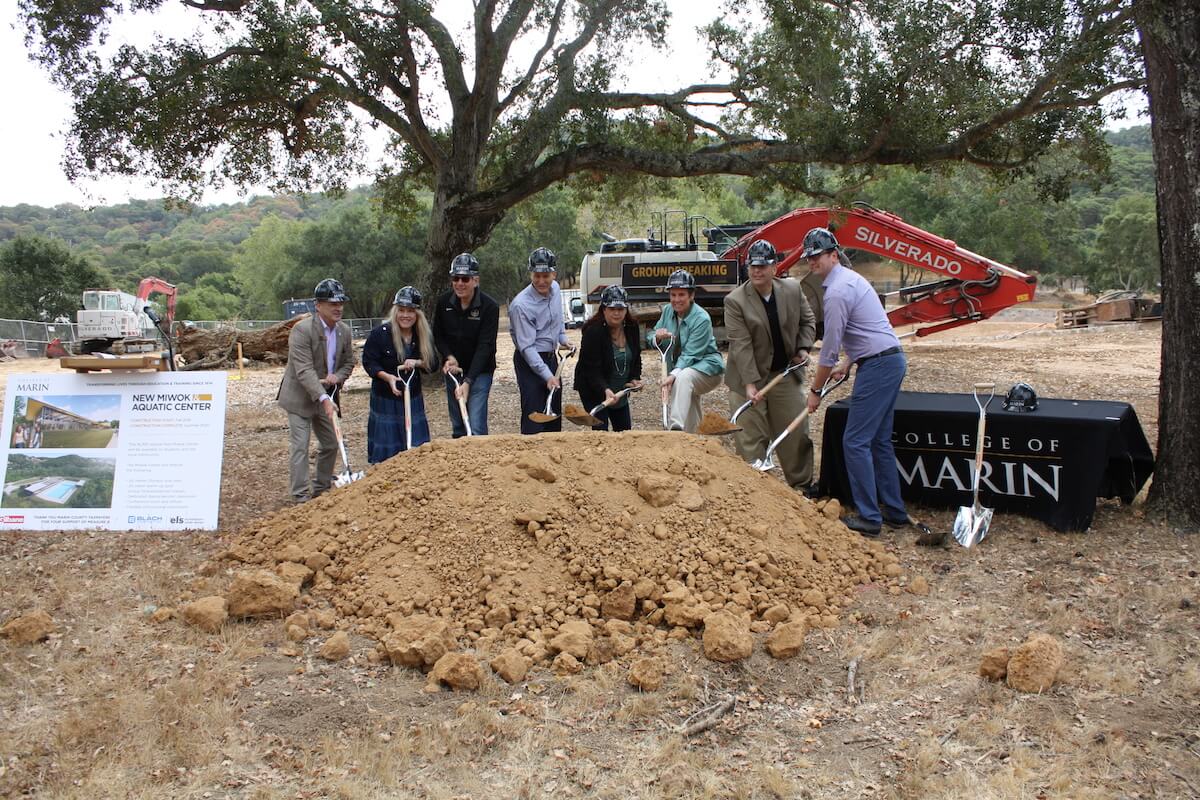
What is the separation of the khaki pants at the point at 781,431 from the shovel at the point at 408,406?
2276 mm

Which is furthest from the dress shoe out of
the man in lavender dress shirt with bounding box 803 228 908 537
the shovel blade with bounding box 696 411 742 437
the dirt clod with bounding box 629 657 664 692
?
the dirt clod with bounding box 629 657 664 692

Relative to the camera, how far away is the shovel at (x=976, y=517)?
5238 mm

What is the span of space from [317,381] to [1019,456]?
15.0ft

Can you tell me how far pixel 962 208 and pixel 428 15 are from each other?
28117mm

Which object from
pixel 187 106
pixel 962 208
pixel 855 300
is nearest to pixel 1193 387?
pixel 855 300

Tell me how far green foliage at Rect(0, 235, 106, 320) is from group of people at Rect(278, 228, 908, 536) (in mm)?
36724

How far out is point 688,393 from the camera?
6.43 metres

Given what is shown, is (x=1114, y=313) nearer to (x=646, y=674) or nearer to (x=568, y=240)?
(x=646, y=674)

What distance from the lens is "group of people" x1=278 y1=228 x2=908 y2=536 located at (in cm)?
599

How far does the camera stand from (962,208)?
3400 cm

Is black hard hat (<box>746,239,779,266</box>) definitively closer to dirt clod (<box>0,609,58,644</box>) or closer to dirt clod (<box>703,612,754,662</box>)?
dirt clod (<box>703,612,754,662</box>)

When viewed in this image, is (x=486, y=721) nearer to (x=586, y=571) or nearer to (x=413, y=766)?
→ (x=413, y=766)

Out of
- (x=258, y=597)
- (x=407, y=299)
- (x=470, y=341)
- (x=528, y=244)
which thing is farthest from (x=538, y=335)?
(x=528, y=244)

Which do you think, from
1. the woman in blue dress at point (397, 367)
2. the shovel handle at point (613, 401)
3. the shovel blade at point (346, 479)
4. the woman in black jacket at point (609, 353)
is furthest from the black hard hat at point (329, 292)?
the shovel handle at point (613, 401)
